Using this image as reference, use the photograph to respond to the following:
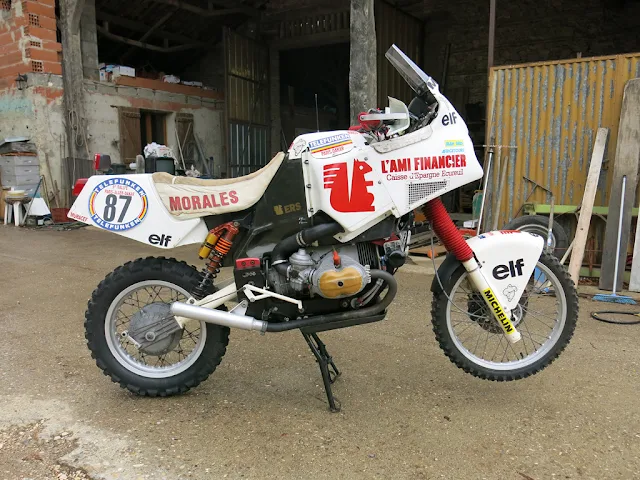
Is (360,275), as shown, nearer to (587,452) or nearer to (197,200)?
(197,200)

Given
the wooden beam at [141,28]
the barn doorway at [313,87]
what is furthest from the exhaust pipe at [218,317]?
the barn doorway at [313,87]

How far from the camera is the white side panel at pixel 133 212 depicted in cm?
264

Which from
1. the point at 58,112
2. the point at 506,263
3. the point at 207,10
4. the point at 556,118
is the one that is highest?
the point at 207,10

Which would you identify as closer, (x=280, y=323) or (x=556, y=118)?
(x=280, y=323)

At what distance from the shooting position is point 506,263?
106 inches

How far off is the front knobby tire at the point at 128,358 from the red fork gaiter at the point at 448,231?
4.20ft

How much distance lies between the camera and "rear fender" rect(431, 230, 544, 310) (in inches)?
106

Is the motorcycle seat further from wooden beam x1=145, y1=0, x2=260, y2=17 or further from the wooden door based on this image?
wooden beam x1=145, y1=0, x2=260, y2=17

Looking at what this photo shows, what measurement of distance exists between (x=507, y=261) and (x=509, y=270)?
0.05 meters

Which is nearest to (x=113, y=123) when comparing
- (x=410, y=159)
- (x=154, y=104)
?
(x=154, y=104)

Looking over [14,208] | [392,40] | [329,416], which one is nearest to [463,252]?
Answer: [329,416]

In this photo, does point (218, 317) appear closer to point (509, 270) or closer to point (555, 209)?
point (509, 270)

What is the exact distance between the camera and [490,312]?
108 inches

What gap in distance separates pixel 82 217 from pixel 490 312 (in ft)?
7.45
